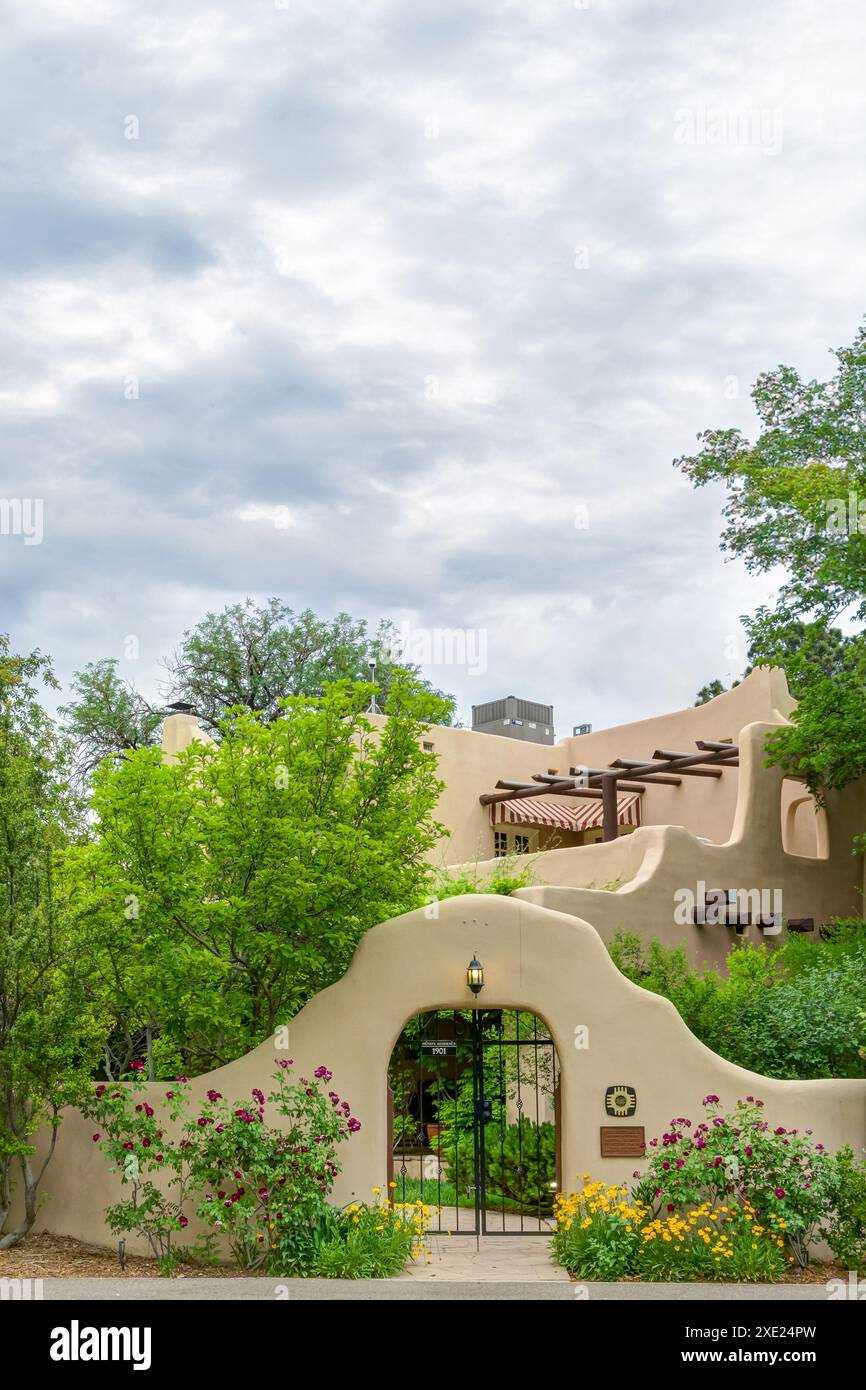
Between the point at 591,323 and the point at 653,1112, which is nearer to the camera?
the point at 653,1112

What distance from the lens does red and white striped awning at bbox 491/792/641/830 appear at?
87.6ft

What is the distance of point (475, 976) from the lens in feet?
42.4

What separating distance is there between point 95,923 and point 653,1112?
5964mm

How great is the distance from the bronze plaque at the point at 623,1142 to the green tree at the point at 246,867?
3.18 meters

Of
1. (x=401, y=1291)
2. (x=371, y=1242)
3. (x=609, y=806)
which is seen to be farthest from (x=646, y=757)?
(x=401, y=1291)

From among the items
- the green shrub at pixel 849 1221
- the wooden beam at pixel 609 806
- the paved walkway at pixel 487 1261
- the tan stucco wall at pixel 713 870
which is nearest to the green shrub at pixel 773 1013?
the green shrub at pixel 849 1221

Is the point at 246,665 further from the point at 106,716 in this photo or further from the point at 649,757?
the point at 649,757

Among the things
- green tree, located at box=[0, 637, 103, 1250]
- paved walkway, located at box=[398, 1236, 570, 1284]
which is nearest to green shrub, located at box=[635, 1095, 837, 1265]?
paved walkway, located at box=[398, 1236, 570, 1284]

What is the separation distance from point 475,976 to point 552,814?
14.3 meters

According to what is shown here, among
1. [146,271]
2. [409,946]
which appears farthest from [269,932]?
[146,271]

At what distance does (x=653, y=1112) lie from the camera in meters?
12.8

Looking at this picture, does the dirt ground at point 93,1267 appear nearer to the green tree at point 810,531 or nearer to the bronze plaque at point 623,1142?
the bronze plaque at point 623,1142

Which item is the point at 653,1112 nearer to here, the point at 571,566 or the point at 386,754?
the point at 386,754

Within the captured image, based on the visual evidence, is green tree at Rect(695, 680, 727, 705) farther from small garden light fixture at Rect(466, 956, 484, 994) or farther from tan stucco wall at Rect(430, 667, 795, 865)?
small garden light fixture at Rect(466, 956, 484, 994)
